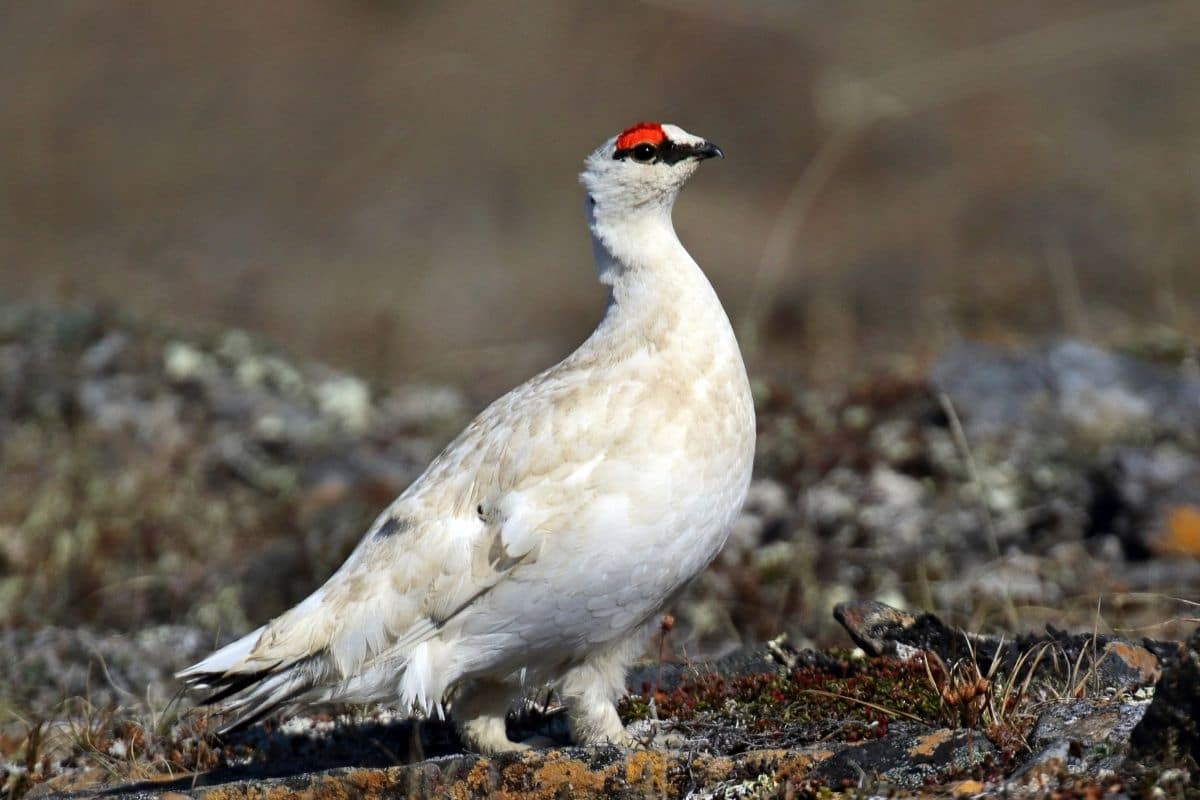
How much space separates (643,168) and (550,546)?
55.4 inches

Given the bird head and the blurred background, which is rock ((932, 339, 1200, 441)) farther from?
the bird head

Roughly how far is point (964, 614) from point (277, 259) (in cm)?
1358

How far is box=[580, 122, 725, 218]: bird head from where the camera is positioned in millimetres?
4965

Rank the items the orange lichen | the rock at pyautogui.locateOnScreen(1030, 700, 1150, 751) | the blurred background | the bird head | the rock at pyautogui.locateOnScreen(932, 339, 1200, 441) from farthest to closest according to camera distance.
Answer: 1. the blurred background
2. the rock at pyautogui.locateOnScreen(932, 339, 1200, 441)
3. the orange lichen
4. the bird head
5. the rock at pyautogui.locateOnScreen(1030, 700, 1150, 751)

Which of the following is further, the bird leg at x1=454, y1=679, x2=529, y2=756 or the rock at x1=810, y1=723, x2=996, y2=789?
the bird leg at x1=454, y1=679, x2=529, y2=756

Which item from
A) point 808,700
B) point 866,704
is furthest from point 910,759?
point 808,700

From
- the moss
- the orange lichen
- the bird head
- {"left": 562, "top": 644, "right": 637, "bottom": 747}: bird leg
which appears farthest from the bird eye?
the orange lichen

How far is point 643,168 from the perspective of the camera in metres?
4.96

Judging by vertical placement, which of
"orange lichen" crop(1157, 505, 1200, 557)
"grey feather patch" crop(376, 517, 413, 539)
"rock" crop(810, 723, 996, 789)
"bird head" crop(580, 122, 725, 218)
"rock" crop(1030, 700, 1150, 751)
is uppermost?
"bird head" crop(580, 122, 725, 218)

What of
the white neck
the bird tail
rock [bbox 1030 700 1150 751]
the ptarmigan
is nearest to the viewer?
rock [bbox 1030 700 1150 751]

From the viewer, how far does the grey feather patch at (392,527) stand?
15.2 feet

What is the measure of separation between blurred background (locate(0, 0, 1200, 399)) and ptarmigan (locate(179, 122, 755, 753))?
8.17 metres

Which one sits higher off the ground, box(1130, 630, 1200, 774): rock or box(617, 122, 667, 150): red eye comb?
box(617, 122, 667, 150): red eye comb

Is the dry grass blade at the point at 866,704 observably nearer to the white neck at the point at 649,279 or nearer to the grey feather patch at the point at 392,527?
the white neck at the point at 649,279
